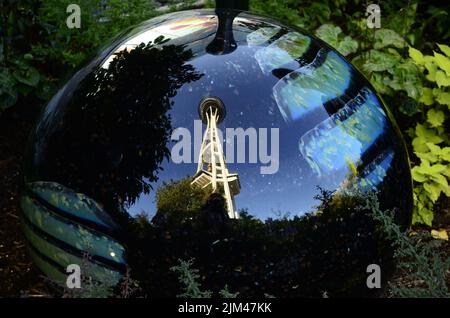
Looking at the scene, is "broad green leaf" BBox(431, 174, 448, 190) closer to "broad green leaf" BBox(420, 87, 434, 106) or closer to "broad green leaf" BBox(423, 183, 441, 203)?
"broad green leaf" BBox(423, 183, 441, 203)

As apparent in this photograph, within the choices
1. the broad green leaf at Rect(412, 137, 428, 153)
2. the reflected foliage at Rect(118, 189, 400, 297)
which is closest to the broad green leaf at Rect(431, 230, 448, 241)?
the broad green leaf at Rect(412, 137, 428, 153)

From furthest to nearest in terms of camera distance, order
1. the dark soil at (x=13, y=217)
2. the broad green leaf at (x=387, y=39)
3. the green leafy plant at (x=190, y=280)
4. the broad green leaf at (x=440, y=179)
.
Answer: the broad green leaf at (x=387, y=39)
the broad green leaf at (x=440, y=179)
the dark soil at (x=13, y=217)
the green leafy plant at (x=190, y=280)

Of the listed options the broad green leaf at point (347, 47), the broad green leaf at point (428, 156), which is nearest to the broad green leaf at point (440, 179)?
the broad green leaf at point (428, 156)

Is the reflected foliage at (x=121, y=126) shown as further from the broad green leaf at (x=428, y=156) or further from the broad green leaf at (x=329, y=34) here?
the broad green leaf at (x=428, y=156)

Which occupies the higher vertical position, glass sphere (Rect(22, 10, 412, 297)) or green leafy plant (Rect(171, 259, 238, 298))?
glass sphere (Rect(22, 10, 412, 297))

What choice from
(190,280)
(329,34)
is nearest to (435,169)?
(329,34)

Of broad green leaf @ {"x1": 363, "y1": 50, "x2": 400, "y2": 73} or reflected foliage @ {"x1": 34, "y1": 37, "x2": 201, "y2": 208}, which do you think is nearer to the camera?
reflected foliage @ {"x1": 34, "y1": 37, "x2": 201, "y2": 208}
